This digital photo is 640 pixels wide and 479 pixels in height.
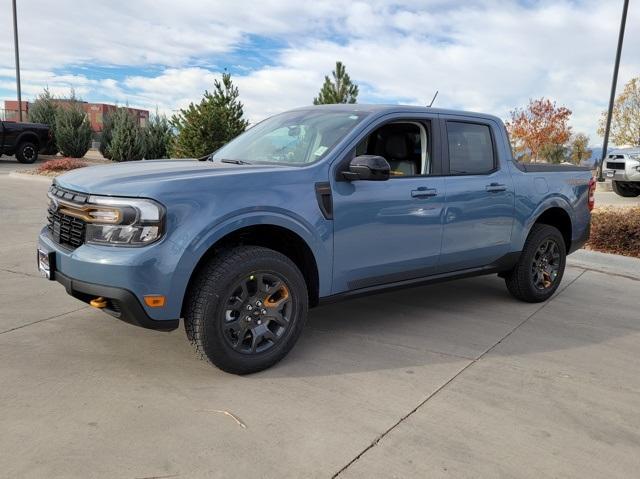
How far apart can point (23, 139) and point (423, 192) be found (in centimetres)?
1915

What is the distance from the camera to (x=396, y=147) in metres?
4.69

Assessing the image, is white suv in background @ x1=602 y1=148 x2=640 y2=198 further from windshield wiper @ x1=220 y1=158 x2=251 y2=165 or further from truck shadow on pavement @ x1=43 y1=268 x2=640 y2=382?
windshield wiper @ x1=220 y1=158 x2=251 y2=165

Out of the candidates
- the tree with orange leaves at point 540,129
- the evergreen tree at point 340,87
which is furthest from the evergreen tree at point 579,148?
the evergreen tree at point 340,87

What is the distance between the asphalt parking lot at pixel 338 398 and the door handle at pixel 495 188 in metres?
1.12

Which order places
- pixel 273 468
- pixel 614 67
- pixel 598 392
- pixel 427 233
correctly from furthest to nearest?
1. pixel 614 67
2. pixel 427 233
3. pixel 598 392
4. pixel 273 468

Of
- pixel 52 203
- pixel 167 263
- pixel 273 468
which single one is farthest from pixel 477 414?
pixel 52 203

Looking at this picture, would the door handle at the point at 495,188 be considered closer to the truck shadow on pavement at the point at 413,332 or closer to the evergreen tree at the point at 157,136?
the truck shadow on pavement at the point at 413,332

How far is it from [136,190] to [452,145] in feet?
8.87

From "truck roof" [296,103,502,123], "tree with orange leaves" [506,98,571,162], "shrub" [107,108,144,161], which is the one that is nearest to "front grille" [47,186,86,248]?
"truck roof" [296,103,502,123]

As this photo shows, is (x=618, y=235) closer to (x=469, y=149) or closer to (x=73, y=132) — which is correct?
(x=469, y=149)

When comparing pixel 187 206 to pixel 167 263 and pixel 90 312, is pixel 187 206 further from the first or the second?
pixel 90 312

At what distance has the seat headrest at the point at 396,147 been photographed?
4.63 meters

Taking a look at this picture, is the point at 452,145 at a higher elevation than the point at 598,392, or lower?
higher

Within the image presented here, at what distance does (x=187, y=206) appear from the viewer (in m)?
3.30
